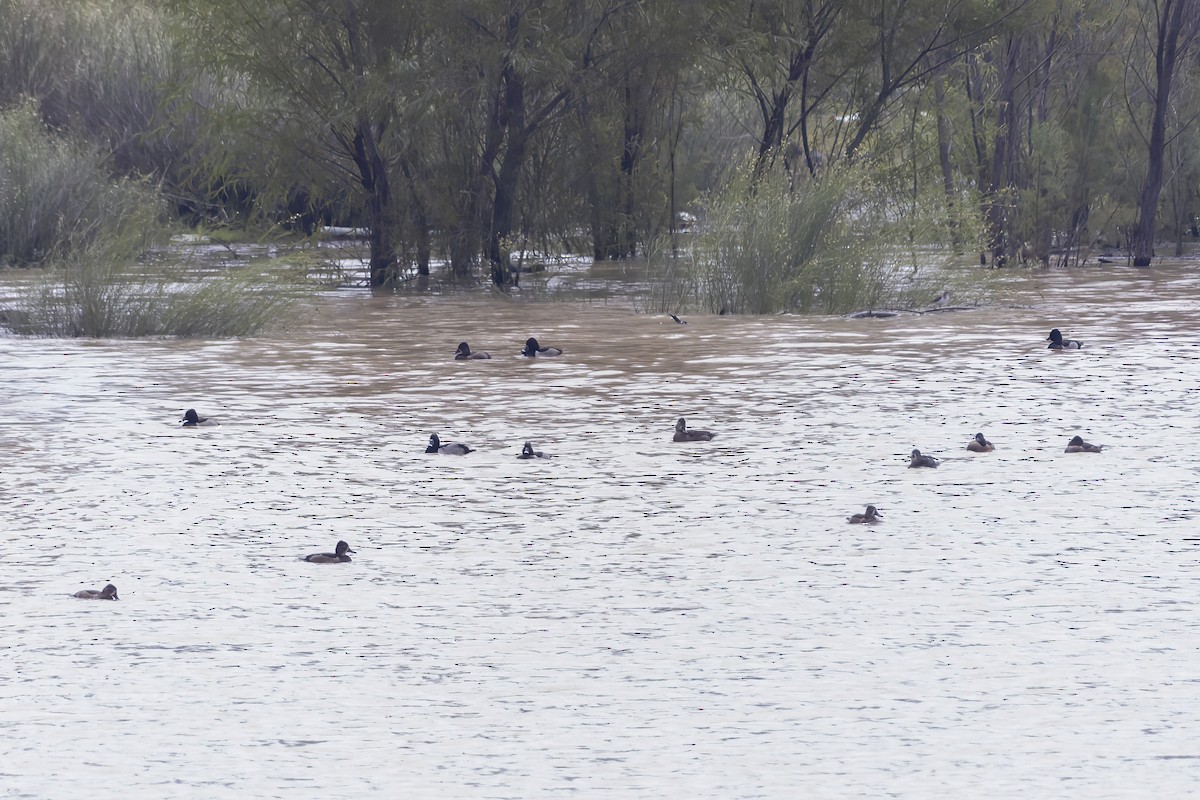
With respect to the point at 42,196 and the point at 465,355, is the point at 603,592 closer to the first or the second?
the point at 465,355

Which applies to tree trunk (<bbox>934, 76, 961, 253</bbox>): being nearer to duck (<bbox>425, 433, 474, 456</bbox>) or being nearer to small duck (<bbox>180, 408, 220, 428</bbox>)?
small duck (<bbox>180, 408, 220, 428</bbox>)

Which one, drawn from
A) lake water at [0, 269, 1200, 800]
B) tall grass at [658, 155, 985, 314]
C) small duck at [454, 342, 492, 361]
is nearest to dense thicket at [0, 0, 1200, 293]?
tall grass at [658, 155, 985, 314]

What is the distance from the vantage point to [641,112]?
27.9 meters

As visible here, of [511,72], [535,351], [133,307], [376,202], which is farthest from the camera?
[376,202]

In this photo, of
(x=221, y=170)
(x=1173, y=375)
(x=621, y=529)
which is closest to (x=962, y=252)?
(x=1173, y=375)

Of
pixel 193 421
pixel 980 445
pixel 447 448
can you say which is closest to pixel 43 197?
pixel 193 421

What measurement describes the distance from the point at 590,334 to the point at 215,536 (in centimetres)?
955

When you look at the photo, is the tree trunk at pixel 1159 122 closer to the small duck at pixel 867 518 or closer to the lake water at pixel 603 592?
the lake water at pixel 603 592

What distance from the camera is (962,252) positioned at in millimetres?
19703

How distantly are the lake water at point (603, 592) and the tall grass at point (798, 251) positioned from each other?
5771 millimetres

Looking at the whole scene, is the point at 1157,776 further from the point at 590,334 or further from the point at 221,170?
the point at 221,170

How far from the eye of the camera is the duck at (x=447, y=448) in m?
9.23

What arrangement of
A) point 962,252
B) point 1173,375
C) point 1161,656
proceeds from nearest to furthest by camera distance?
point 1161,656
point 1173,375
point 962,252

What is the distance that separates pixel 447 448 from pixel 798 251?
973 centimetres
